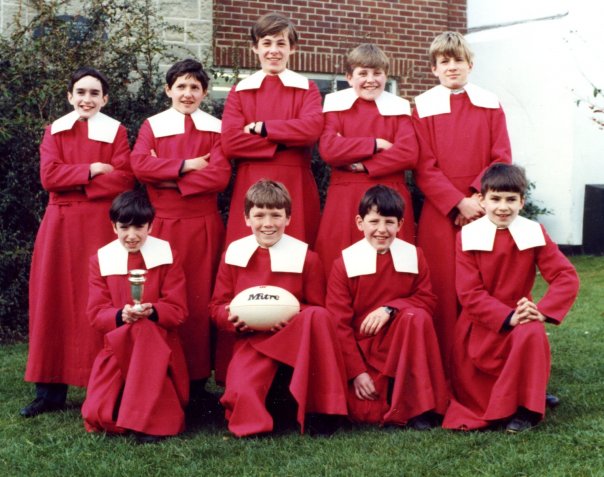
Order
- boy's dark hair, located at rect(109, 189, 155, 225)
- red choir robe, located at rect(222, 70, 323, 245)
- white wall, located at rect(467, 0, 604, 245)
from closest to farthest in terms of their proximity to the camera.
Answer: boy's dark hair, located at rect(109, 189, 155, 225)
red choir robe, located at rect(222, 70, 323, 245)
white wall, located at rect(467, 0, 604, 245)

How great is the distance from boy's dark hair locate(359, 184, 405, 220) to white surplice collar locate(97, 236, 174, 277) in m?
1.15

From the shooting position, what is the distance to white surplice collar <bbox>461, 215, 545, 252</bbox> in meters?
5.08

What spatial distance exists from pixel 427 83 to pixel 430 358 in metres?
7.09

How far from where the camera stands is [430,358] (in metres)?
5.14

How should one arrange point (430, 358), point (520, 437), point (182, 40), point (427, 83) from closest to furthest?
point (520, 437) → point (430, 358) → point (182, 40) → point (427, 83)

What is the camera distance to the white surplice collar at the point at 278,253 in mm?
5266

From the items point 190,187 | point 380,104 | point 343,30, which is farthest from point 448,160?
point 343,30

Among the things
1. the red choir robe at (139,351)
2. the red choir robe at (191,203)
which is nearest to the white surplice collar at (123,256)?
the red choir robe at (139,351)

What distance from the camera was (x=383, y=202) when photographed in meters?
5.18

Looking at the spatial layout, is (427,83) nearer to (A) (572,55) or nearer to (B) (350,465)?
(A) (572,55)

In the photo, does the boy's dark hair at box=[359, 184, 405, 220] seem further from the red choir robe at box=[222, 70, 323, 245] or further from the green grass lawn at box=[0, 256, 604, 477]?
the green grass lawn at box=[0, 256, 604, 477]

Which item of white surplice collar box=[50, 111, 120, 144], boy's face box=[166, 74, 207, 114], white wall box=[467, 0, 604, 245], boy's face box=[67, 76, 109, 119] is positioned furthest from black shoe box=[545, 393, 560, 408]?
white wall box=[467, 0, 604, 245]

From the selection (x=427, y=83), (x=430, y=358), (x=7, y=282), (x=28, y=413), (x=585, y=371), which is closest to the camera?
(x=430, y=358)

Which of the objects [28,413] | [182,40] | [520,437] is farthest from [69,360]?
[182,40]
